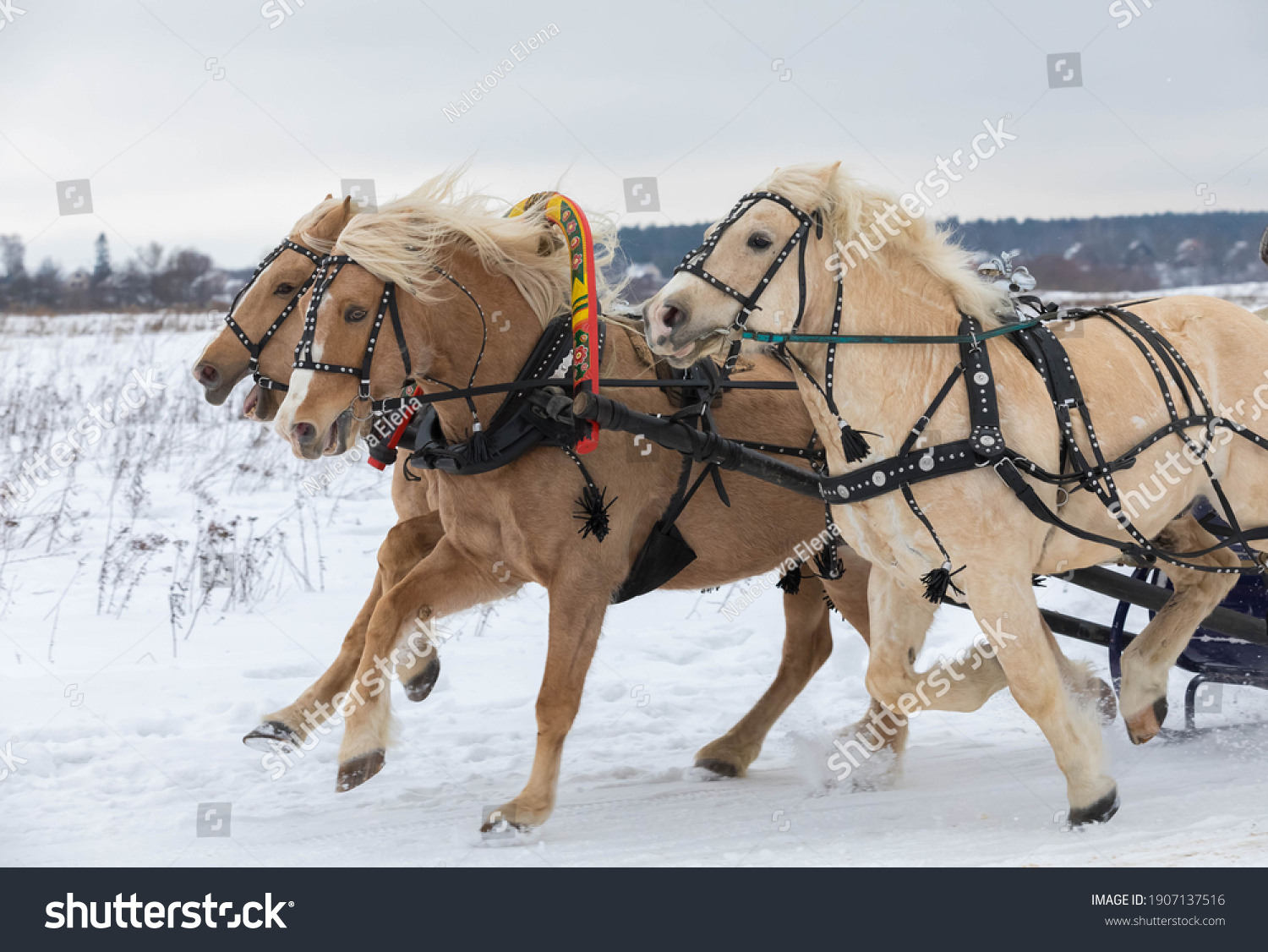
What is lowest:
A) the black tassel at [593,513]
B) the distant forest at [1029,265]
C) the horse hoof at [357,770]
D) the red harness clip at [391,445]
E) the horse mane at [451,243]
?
the horse hoof at [357,770]

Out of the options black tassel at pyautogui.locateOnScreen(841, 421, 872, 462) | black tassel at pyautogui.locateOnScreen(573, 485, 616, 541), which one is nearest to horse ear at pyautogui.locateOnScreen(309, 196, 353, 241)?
black tassel at pyautogui.locateOnScreen(573, 485, 616, 541)

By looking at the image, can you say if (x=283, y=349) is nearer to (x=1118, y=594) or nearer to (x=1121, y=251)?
(x=1118, y=594)

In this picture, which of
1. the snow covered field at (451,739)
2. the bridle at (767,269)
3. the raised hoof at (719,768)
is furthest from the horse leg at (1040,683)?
the raised hoof at (719,768)

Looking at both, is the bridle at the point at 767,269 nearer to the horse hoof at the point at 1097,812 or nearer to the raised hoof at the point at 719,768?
the horse hoof at the point at 1097,812

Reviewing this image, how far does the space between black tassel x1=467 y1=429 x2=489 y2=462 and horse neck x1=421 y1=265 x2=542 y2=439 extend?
6 centimetres

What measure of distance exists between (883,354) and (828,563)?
3.73 feet

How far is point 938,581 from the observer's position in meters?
3.19

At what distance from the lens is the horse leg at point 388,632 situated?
3.82 metres

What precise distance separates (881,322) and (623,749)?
236cm

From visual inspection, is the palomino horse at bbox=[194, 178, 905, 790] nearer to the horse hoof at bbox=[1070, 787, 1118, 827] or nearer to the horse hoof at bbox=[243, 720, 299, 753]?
the horse hoof at bbox=[243, 720, 299, 753]

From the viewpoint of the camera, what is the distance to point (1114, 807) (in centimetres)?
337

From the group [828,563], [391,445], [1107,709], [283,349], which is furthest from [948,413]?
[283,349]

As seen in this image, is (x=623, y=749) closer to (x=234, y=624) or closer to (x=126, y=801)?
(x=126, y=801)

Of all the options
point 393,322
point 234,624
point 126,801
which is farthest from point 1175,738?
point 234,624
